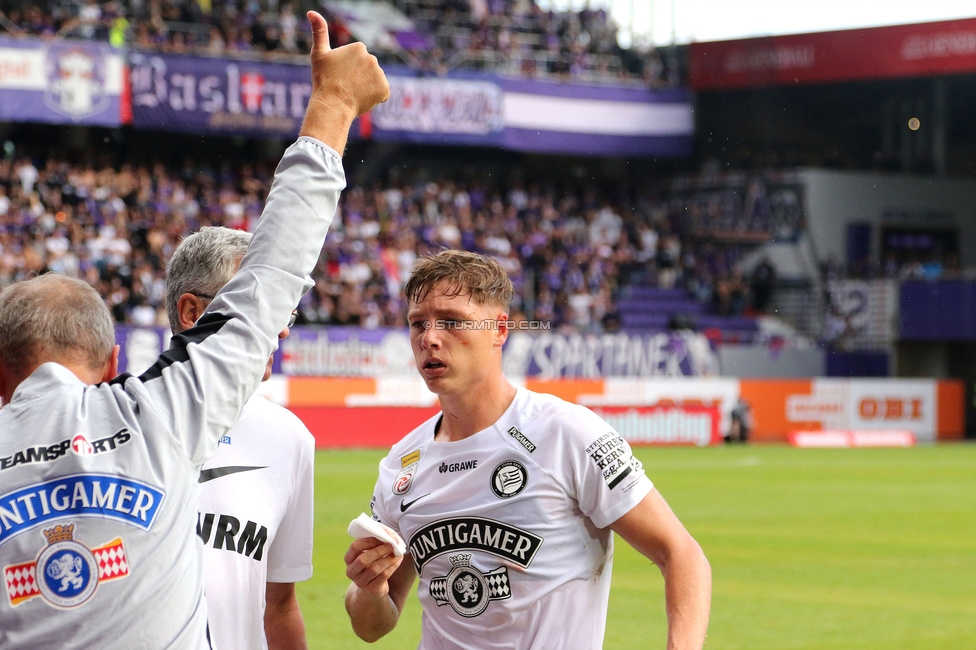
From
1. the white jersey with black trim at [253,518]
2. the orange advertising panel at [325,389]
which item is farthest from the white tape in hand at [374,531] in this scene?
the orange advertising panel at [325,389]

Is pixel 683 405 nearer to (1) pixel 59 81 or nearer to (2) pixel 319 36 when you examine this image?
(1) pixel 59 81

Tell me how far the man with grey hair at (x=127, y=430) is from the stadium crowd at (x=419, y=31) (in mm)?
28724

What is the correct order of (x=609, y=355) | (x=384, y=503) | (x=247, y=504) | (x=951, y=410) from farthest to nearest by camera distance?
(x=951, y=410) < (x=609, y=355) < (x=384, y=503) < (x=247, y=504)

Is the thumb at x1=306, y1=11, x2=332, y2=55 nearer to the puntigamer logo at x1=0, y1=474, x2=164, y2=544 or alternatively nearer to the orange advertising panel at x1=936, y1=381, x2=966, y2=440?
the puntigamer logo at x1=0, y1=474, x2=164, y2=544

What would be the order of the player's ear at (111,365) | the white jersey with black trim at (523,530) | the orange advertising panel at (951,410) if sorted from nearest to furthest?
the player's ear at (111,365) → the white jersey with black trim at (523,530) → the orange advertising panel at (951,410)

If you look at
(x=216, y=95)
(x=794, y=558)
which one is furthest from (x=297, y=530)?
(x=216, y=95)

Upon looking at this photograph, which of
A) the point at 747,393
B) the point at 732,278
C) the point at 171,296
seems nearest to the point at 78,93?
the point at 747,393

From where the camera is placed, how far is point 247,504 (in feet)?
12.1

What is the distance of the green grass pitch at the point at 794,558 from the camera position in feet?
31.6

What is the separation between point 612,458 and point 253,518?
1.00 meters

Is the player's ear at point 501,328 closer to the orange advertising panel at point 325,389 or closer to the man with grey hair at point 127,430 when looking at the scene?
the man with grey hair at point 127,430

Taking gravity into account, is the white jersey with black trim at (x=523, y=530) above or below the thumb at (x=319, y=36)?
below

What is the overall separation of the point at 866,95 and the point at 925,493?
78.6ft

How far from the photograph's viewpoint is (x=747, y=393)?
33.0 m
